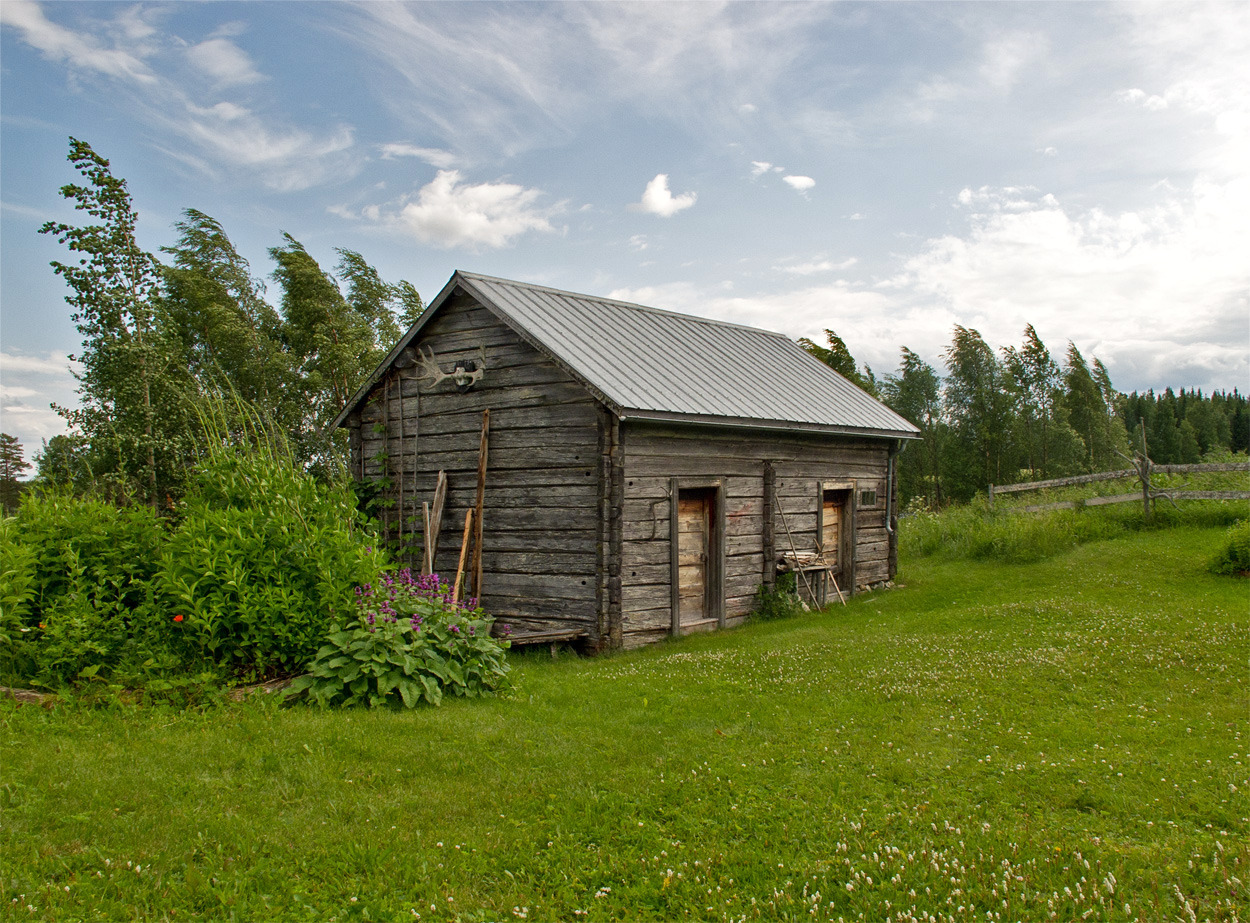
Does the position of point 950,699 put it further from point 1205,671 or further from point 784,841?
point 784,841

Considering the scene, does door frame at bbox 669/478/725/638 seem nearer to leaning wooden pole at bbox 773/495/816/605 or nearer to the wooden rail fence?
leaning wooden pole at bbox 773/495/816/605

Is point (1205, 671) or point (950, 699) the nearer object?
point (950, 699)

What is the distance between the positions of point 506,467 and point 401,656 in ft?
18.5

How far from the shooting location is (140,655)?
770cm

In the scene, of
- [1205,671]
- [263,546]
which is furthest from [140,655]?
[1205,671]

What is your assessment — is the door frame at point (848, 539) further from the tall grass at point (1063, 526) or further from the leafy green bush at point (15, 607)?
the leafy green bush at point (15, 607)

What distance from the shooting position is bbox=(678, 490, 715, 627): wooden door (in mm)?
13891

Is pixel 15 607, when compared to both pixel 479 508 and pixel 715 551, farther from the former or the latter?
pixel 715 551

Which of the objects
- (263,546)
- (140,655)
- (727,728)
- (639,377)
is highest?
(639,377)

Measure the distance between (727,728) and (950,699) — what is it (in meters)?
2.61

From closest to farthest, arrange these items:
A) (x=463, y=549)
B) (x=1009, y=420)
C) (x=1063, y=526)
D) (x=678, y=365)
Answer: (x=463, y=549), (x=678, y=365), (x=1063, y=526), (x=1009, y=420)

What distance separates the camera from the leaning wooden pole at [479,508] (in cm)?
1344

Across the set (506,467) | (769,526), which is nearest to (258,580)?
(506,467)

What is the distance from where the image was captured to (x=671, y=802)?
5.85 meters
